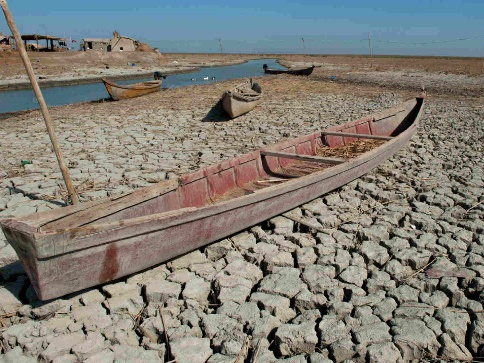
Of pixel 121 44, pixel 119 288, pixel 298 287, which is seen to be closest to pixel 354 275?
pixel 298 287

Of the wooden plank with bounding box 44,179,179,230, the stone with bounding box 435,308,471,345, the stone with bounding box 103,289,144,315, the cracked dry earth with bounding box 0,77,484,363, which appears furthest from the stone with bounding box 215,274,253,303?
the stone with bounding box 435,308,471,345

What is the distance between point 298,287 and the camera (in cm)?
386

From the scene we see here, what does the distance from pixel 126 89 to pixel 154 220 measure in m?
14.7

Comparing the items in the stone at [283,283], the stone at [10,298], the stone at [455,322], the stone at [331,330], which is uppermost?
the stone at [10,298]

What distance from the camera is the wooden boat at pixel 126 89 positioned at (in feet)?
54.1

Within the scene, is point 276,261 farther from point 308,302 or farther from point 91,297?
point 91,297

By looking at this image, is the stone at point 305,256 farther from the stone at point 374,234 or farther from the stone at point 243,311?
the stone at point 243,311

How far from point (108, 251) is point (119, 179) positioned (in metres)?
3.80

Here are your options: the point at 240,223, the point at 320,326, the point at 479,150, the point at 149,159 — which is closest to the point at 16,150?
the point at 149,159

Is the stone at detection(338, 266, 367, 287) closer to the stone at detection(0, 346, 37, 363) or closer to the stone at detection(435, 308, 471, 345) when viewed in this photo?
the stone at detection(435, 308, 471, 345)

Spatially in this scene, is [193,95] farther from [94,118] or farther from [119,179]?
[119,179]

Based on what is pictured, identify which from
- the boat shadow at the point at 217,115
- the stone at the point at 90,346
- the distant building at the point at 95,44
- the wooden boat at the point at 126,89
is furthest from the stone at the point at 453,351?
the distant building at the point at 95,44

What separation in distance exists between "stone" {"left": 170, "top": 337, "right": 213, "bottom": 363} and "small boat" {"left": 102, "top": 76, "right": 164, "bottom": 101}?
14863mm

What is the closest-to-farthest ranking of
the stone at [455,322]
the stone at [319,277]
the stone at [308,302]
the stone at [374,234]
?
the stone at [455,322] → the stone at [308,302] → the stone at [319,277] → the stone at [374,234]
